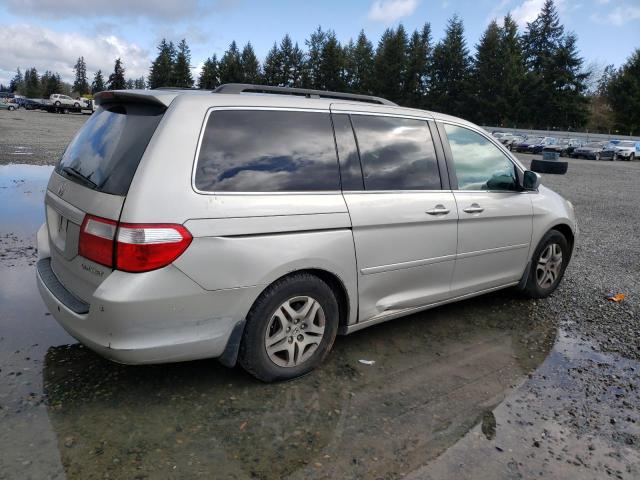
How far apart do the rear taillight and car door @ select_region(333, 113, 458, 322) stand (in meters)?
1.20

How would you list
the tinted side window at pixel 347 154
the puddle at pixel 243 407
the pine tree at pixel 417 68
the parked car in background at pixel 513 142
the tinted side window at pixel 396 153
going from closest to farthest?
1. the puddle at pixel 243 407
2. the tinted side window at pixel 347 154
3. the tinted side window at pixel 396 153
4. the parked car in background at pixel 513 142
5. the pine tree at pixel 417 68

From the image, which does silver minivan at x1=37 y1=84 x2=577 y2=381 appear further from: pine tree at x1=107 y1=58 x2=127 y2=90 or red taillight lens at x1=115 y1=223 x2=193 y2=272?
pine tree at x1=107 y1=58 x2=127 y2=90

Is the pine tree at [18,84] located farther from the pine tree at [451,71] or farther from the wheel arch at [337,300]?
the wheel arch at [337,300]

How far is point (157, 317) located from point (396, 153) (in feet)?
6.91

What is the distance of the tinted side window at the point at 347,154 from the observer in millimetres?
3606

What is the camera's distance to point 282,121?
11.1ft

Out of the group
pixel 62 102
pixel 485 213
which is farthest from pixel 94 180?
pixel 62 102

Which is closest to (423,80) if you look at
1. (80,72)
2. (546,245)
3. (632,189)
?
(632,189)

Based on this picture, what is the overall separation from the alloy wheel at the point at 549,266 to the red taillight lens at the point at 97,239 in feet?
13.1

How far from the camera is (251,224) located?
305 cm

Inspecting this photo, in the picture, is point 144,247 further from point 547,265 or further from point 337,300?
point 547,265

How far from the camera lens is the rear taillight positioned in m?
2.78

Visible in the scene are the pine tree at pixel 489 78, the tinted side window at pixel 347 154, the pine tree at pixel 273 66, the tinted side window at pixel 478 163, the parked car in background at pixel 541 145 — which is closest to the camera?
the tinted side window at pixel 347 154

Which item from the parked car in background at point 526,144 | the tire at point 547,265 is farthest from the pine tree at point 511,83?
the tire at point 547,265
